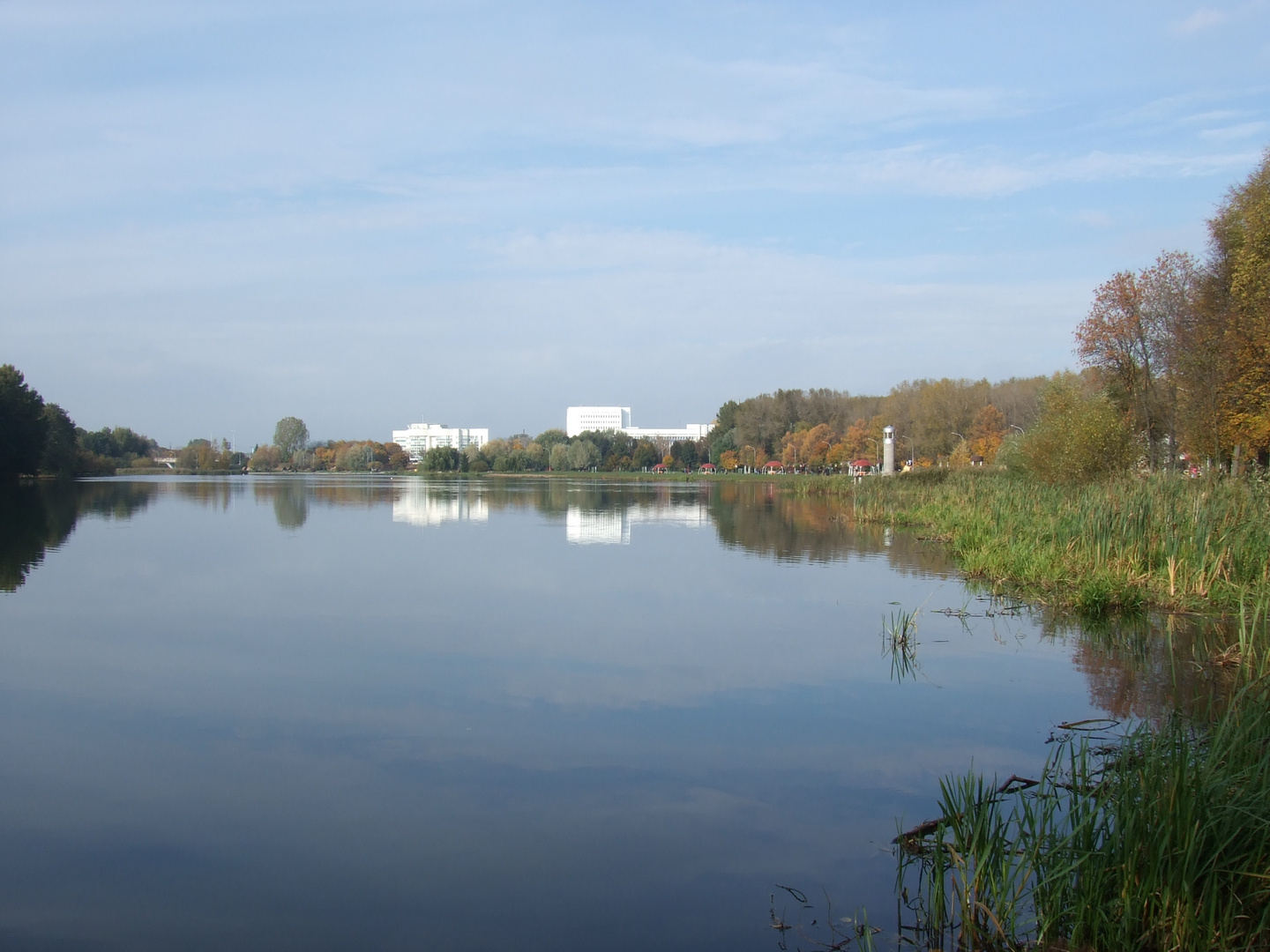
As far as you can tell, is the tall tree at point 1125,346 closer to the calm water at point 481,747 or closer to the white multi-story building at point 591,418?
the calm water at point 481,747

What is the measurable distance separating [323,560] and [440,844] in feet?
41.0

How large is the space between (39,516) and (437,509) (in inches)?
463

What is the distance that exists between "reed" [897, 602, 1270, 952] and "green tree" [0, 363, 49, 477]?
59678 millimetres

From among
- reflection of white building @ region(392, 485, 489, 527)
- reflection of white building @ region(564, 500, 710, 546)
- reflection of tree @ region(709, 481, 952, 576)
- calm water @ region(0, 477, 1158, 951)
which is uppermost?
reflection of white building @ region(392, 485, 489, 527)

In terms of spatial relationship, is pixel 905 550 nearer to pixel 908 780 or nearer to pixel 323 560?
pixel 323 560

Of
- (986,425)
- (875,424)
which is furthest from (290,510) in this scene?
(875,424)

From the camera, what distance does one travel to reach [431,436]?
7254 inches

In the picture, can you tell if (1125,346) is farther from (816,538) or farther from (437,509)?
(437,509)

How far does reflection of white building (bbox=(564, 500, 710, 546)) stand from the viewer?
2122 centimetres

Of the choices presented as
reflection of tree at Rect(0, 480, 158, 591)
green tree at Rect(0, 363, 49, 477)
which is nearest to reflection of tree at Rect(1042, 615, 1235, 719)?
reflection of tree at Rect(0, 480, 158, 591)

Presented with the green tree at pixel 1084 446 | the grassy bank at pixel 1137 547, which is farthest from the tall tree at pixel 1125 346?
the grassy bank at pixel 1137 547

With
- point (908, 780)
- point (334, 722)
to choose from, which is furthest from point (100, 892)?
point (908, 780)

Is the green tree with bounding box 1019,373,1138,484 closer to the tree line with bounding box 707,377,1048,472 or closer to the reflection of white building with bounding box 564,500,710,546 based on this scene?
the reflection of white building with bounding box 564,500,710,546

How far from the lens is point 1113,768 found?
15.8 ft
